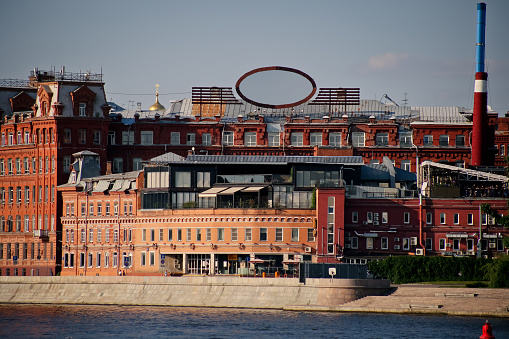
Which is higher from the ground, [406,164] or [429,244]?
[406,164]

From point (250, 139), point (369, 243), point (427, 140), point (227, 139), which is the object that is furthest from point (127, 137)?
point (369, 243)

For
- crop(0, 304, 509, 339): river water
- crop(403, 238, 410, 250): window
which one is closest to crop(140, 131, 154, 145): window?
crop(403, 238, 410, 250): window

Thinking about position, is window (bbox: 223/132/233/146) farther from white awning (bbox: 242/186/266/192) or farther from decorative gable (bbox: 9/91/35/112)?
decorative gable (bbox: 9/91/35/112)

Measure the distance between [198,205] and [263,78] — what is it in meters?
33.4

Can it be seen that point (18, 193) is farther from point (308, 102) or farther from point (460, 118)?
point (460, 118)

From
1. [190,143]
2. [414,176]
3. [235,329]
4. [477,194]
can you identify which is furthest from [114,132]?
[235,329]

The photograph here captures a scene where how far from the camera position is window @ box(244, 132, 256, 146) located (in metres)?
178

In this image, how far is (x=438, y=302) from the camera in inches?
4779

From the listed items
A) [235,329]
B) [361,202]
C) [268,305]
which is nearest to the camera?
[235,329]

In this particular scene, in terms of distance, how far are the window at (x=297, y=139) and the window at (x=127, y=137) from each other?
2251 cm

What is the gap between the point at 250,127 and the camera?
178125 mm

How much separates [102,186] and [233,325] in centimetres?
5071

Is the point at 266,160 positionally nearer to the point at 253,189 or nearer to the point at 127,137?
the point at 253,189

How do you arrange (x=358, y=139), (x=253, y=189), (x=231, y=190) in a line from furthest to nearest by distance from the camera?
1. (x=358, y=139)
2. (x=253, y=189)
3. (x=231, y=190)
